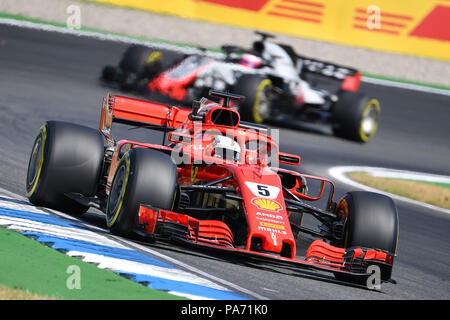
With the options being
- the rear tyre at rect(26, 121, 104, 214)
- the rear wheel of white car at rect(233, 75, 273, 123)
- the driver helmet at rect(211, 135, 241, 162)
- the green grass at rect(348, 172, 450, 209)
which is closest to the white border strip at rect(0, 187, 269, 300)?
the rear tyre at rect(26, 121, 104, 214)

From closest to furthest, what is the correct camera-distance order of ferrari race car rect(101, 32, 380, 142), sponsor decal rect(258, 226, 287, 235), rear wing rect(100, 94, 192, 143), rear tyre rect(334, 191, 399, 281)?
sponsor decal rect(258, 226, 287, 235) < rear tyre rect(334, 191, 399, 281) < rear wing rect(100, 94, 192, 143) < ferrari race car rect(101, 32, 380, 142)

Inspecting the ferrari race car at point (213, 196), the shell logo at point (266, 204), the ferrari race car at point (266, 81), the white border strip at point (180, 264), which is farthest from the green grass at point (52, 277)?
the ferrari race car at point (266, 81)

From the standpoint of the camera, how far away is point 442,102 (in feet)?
85.0

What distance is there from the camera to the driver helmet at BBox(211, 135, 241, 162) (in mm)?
9508

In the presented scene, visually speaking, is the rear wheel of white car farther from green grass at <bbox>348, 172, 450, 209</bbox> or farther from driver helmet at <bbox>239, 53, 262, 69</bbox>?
green grass at <bbox>348, 172, 450, 209</bbox>

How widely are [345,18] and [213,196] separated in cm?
1790

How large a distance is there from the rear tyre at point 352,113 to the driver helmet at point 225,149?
35.8ft

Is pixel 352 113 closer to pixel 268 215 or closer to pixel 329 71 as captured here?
pixel 329 71

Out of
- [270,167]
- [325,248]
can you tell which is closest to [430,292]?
[325,248]

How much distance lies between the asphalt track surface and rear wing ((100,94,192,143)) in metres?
1.33

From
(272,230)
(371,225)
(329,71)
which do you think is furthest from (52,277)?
(329,71)

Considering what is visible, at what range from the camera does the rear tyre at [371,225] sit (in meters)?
8.78

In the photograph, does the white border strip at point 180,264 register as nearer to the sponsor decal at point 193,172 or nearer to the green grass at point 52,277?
the green grass at point 52,277
